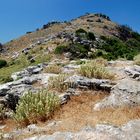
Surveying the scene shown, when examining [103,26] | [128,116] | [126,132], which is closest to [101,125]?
[126,132]

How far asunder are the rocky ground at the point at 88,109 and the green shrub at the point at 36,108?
1.03 ft

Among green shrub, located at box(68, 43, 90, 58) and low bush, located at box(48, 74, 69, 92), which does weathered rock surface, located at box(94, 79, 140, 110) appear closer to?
low bush, located at box(48, 74, 69, 92)

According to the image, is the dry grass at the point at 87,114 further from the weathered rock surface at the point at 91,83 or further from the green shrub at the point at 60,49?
the green shrub at the point at 60,49

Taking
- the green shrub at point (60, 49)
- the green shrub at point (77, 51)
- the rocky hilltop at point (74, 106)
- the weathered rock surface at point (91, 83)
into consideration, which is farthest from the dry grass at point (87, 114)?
the green shrub at point (60, 49)

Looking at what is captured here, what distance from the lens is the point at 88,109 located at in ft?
41.9

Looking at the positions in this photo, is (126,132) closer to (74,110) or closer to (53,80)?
(74,110)

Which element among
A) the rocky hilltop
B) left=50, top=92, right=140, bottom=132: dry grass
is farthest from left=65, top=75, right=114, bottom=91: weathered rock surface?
left=50, top=92, right=140, bottom=132: dry grass

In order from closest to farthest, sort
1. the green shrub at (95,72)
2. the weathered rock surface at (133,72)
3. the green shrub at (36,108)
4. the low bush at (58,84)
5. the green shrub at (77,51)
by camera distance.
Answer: the green shrub at (36,108) → the low bush at (58,84) → the green shrub at (95,72) → the weathered rock surface at (133,72) → the green shrub at (77,51)

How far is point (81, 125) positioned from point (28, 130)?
186cm

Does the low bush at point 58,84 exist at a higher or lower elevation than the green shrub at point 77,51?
lower

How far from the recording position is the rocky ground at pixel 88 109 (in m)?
9.77

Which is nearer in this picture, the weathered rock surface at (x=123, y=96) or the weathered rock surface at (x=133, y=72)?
the weathered rock surface at (x=123, y=96)

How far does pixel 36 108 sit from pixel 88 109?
5.71 feet

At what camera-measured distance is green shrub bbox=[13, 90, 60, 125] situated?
41.2ft
